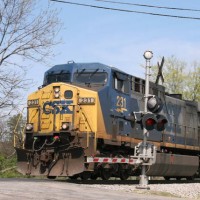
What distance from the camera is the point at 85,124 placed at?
1473cm

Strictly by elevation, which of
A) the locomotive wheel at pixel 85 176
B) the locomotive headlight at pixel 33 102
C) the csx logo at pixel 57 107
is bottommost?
the locomotive wheel at pixel 85 176

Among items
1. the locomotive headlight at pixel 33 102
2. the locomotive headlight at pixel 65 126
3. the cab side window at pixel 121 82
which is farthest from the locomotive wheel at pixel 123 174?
the locomotive headlight at pixel 33 102

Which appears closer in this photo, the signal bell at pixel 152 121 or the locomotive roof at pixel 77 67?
the signal bell at pixel 152 121

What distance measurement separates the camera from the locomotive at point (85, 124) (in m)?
14.3

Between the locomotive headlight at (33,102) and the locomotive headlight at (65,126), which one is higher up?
the locomotive headlight at (33,102)

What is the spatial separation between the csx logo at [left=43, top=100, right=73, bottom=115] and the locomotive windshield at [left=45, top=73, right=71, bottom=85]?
131 cm

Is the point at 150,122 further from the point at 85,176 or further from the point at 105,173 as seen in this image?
the point at 85,176

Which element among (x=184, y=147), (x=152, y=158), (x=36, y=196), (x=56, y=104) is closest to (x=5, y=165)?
(x=184, y=147)

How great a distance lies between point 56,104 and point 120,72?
9.16 feet

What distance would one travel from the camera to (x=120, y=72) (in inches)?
640

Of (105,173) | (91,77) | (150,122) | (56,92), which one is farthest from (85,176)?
(150,122)

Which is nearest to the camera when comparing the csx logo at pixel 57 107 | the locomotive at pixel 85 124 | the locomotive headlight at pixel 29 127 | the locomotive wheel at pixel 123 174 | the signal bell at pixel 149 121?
the signal bell at pixel 149 121

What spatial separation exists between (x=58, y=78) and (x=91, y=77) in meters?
1.38

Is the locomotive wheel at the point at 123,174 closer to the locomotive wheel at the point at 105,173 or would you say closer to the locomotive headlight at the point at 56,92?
the locomotive wheel at the point at 105,173
